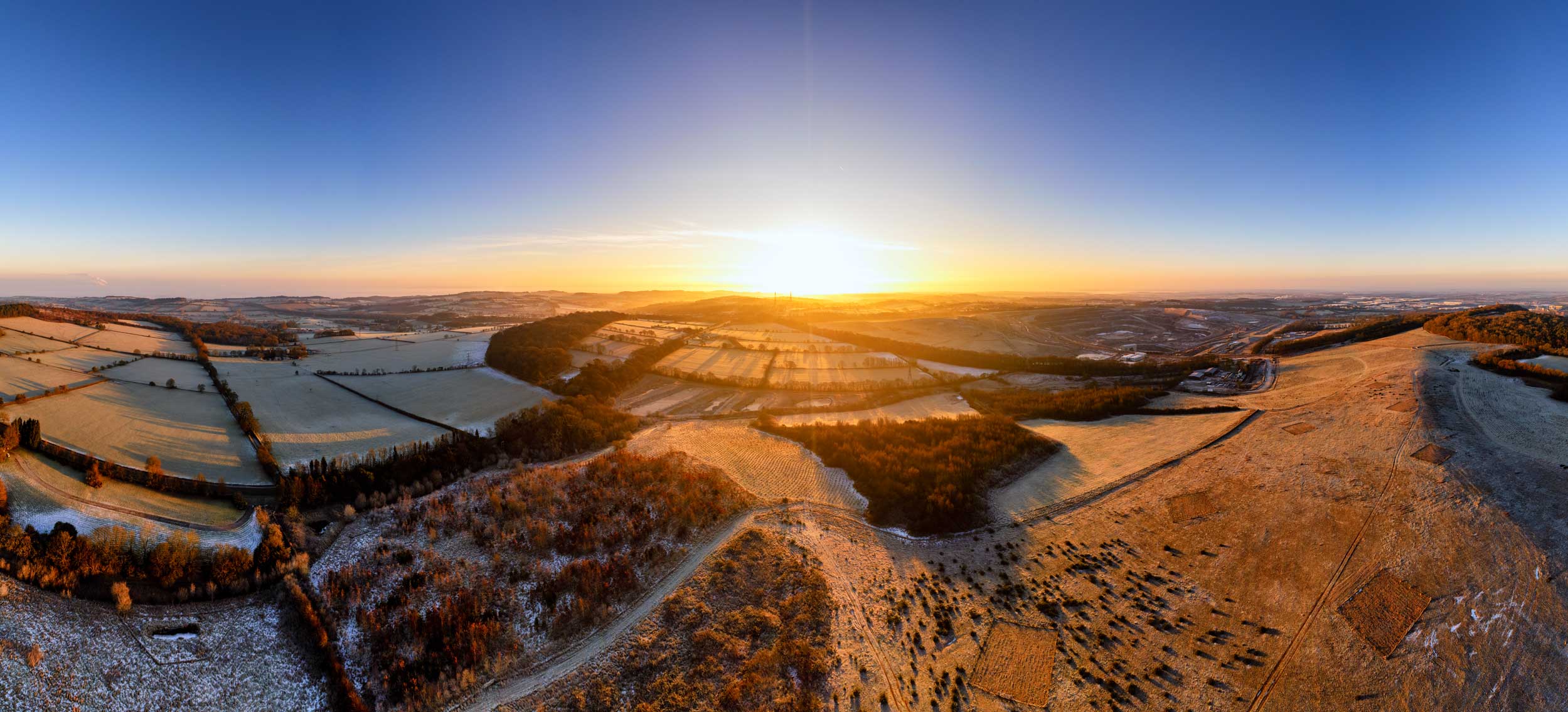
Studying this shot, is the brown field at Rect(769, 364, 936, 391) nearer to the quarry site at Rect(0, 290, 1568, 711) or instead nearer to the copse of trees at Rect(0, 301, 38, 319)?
the quarry site at Rect(0, 290, 1568, 711)

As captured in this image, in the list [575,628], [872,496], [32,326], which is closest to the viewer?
[575,628]

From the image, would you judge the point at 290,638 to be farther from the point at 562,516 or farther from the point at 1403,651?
the point at 1403,651

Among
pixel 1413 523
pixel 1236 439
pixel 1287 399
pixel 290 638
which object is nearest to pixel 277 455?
pixel 290 638

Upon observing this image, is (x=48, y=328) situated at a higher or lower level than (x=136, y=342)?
higher

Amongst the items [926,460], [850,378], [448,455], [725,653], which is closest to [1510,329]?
[850,378]

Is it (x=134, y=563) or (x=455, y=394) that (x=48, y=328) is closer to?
(x=455, y=394)

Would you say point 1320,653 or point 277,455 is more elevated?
point 277,455

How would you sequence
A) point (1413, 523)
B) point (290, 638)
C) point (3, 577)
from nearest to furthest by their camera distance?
point (3, 577)
point (290, 638)
point (1413, 523)

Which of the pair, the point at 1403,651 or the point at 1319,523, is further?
the point at 1319,523
